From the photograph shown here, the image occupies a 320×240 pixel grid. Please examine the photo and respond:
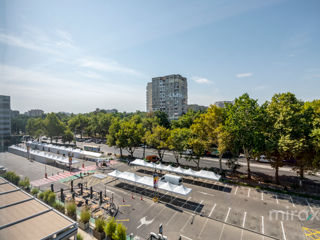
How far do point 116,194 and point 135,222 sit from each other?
26.4 feet

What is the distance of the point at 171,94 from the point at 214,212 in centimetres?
9405

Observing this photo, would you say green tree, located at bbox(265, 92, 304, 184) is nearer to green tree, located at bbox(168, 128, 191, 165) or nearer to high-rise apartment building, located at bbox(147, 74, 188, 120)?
green tree, located at bbox(168, 128, 191, 165)

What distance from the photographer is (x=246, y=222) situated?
795 inches

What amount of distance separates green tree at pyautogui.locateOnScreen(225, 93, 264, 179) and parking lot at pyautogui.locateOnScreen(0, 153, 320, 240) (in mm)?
7495

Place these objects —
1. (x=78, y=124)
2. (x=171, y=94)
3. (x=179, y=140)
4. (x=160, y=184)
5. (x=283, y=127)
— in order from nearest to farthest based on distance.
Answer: (x=160, y=184)
(x=283, y=127)
(x=179, y=140)
(x=78, y=124)
(x=171, y=94)

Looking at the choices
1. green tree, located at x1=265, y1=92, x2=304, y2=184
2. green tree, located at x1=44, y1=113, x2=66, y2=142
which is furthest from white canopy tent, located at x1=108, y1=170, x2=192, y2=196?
green tree, located at x1=44, y1=113, x2=66, y2=142

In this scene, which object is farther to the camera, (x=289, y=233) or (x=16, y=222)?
(x=289, y=233)

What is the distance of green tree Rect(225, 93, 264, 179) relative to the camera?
28844 mm

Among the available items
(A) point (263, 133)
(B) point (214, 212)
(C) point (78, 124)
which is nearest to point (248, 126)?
(A) point (263, 133)

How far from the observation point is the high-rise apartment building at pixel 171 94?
111 m

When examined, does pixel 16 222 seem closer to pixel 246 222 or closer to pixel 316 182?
pixel 246 222

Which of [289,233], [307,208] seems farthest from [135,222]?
[307,208]

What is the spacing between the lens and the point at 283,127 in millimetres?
27391

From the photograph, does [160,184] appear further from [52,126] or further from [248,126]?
[52,126]
